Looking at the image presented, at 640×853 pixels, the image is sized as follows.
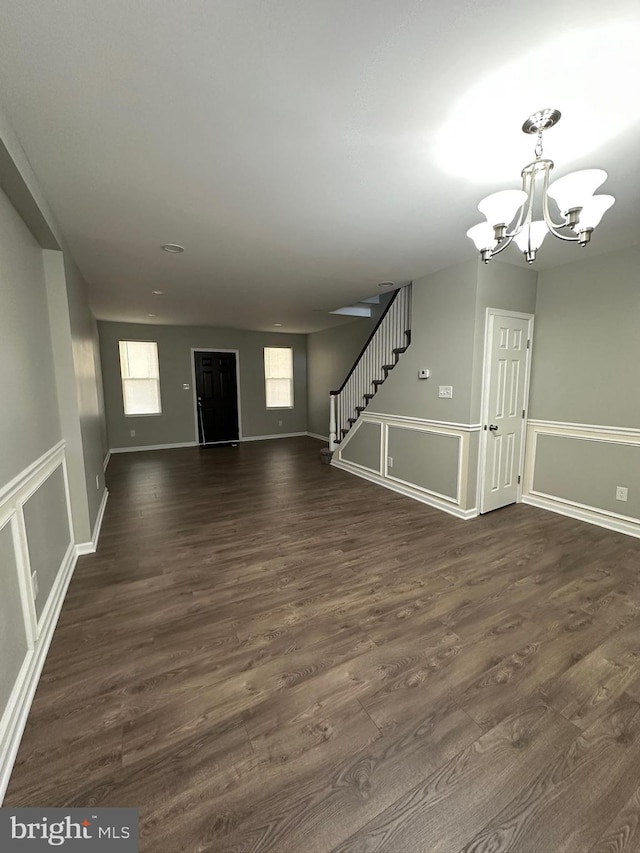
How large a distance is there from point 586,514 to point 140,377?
7.58 m

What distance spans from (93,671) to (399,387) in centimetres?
384

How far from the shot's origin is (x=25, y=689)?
153 cm

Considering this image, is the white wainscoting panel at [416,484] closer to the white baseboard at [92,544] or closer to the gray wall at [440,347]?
the gray wall at [440,347]

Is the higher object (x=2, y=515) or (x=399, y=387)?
(x=399, y=387)

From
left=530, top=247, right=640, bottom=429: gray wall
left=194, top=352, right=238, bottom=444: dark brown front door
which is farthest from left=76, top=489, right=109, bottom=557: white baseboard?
left=530, top=247, right=640, bottom=429: gray wall

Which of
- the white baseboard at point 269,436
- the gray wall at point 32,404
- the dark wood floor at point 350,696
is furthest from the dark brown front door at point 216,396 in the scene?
the dark wood floor at point 350,696

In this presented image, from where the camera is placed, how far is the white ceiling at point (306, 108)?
1.13 meters

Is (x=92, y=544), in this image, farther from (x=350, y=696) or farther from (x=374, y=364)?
(x=374, y=364)

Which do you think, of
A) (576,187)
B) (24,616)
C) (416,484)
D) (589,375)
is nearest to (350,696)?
(24,616)

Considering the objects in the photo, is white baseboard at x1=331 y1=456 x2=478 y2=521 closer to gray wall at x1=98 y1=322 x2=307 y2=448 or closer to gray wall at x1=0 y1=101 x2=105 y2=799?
gray wall at x1=98 y1=322 x2=307 y2=448

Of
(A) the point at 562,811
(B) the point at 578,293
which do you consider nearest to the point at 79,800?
(A) the point at 562,811

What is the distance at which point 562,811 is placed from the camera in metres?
1.16

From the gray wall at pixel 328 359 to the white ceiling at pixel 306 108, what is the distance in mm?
4057

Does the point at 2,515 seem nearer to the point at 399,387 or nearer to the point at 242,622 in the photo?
the point at 242,622
